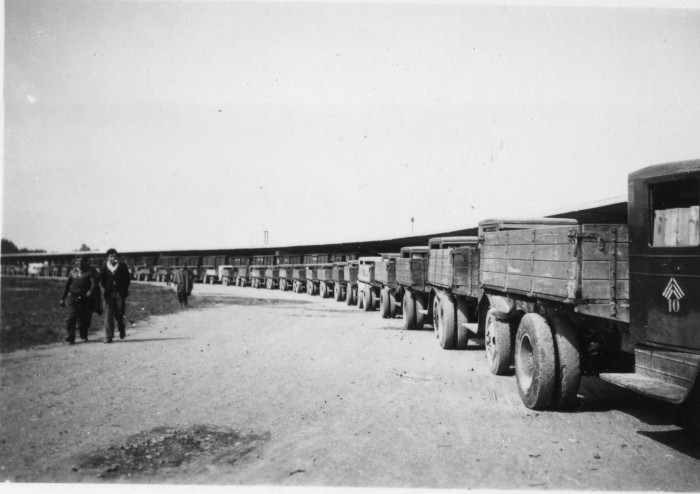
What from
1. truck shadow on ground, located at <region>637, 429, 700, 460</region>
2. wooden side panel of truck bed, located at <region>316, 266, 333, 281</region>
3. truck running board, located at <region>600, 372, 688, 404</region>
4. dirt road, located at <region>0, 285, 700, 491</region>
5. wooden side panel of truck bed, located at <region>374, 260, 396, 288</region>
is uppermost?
wooden side panel of truck bed, located at <region>374, 260, 396, 288</region>

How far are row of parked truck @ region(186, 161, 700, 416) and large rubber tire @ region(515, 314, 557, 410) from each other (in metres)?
0.01

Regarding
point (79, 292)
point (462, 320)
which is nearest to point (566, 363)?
point (462, 320)

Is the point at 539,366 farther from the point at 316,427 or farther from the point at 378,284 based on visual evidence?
the point at 378,284

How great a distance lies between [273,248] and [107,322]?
139 feet

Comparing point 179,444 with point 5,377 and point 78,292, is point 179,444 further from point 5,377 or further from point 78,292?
point 78,292

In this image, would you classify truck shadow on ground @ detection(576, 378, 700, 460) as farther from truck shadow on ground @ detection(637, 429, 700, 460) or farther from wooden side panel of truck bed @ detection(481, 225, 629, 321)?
wooden side panel of truck bed @ detection(481, 225, 629, 321)

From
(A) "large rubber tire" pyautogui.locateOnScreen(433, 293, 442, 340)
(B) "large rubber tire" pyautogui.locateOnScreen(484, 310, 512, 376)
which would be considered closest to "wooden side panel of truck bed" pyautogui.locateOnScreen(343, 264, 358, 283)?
(A) "large rubber tire" pyautogui.locateOnScreen(433, 293, 442, 340)

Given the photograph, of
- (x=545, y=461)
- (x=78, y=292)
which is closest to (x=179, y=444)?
(x=545, y=461)

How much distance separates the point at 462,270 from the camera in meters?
9.27

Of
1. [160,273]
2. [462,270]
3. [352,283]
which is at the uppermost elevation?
[462,270]

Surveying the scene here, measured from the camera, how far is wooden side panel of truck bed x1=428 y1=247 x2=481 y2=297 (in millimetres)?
8969

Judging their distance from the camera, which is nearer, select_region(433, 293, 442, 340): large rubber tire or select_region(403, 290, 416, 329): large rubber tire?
select_region(433, 293, 442, 340): large rubber tire

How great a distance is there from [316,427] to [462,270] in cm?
503

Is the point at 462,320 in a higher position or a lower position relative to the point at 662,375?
lower
